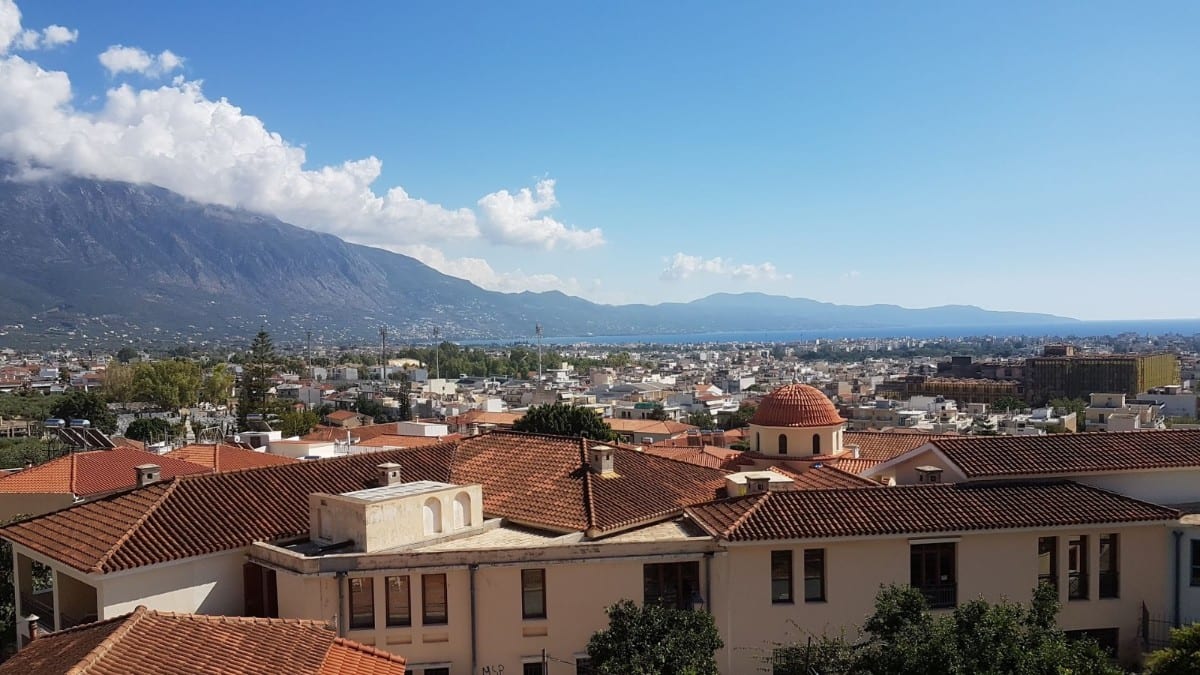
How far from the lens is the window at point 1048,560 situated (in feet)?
54.9

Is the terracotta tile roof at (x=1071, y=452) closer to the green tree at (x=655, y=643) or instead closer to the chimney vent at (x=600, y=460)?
the chimney vent at (x=600, y=460)

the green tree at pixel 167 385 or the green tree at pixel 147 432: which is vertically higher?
the green tree at pixel 167 385

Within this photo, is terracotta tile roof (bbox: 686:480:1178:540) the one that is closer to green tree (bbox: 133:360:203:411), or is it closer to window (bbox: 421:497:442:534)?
window (bbox: 421:497:442:534)

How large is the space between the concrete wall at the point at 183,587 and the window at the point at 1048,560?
14.8 metres

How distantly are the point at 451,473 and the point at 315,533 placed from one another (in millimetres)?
4121

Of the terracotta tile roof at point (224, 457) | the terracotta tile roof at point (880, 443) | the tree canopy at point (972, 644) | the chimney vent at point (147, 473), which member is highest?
the chimney vent at point (147, 473)

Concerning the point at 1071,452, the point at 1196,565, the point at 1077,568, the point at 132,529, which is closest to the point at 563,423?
the point at 1071,452

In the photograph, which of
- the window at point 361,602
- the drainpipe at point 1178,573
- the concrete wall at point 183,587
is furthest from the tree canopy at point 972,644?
the concrete wall at point 183,587

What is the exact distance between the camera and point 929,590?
53.2 ft

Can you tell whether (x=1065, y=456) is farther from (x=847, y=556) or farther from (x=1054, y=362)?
(x=1054, y=362)

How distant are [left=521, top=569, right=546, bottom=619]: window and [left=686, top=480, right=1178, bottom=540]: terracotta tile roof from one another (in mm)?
3161

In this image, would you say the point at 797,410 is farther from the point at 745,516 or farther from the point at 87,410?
the point at 87,410

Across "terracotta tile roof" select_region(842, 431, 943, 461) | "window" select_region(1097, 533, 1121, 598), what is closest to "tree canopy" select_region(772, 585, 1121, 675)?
"window" select_region(1097, 533, 1121, 598)

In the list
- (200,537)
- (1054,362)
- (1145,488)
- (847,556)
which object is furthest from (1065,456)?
(1054,362)
